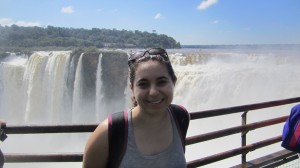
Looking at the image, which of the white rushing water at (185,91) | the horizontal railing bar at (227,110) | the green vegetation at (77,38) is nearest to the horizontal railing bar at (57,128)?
the horizontal railing bar at (227,110)

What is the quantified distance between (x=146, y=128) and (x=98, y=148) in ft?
0.81

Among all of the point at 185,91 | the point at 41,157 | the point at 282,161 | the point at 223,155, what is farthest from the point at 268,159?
the point at 185,91

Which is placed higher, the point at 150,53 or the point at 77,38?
the point at 77,38

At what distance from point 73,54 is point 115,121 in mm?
30171

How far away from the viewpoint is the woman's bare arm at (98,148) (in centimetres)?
155

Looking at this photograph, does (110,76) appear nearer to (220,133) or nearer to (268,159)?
(268,159)

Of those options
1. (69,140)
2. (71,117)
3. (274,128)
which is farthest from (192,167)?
(71,117)

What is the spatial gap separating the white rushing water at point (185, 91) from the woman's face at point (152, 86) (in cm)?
873

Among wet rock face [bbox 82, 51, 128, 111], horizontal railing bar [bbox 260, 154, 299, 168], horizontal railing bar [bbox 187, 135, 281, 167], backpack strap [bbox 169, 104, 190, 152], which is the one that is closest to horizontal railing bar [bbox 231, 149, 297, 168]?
horizontal railing bar [bbox 260, 154, 299, 168]

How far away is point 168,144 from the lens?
1.68 meters

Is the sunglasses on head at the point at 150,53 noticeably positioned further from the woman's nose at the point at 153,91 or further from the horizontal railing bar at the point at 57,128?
the horizontal railing bar at the point at 57,128

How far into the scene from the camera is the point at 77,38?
95.9 m

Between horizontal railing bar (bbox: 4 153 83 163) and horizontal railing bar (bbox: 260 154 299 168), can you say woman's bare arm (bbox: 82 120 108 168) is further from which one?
horizontal railing bar (bbox: 260 154 299 168)

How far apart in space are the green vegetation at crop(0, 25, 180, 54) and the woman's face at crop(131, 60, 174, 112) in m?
76.8
